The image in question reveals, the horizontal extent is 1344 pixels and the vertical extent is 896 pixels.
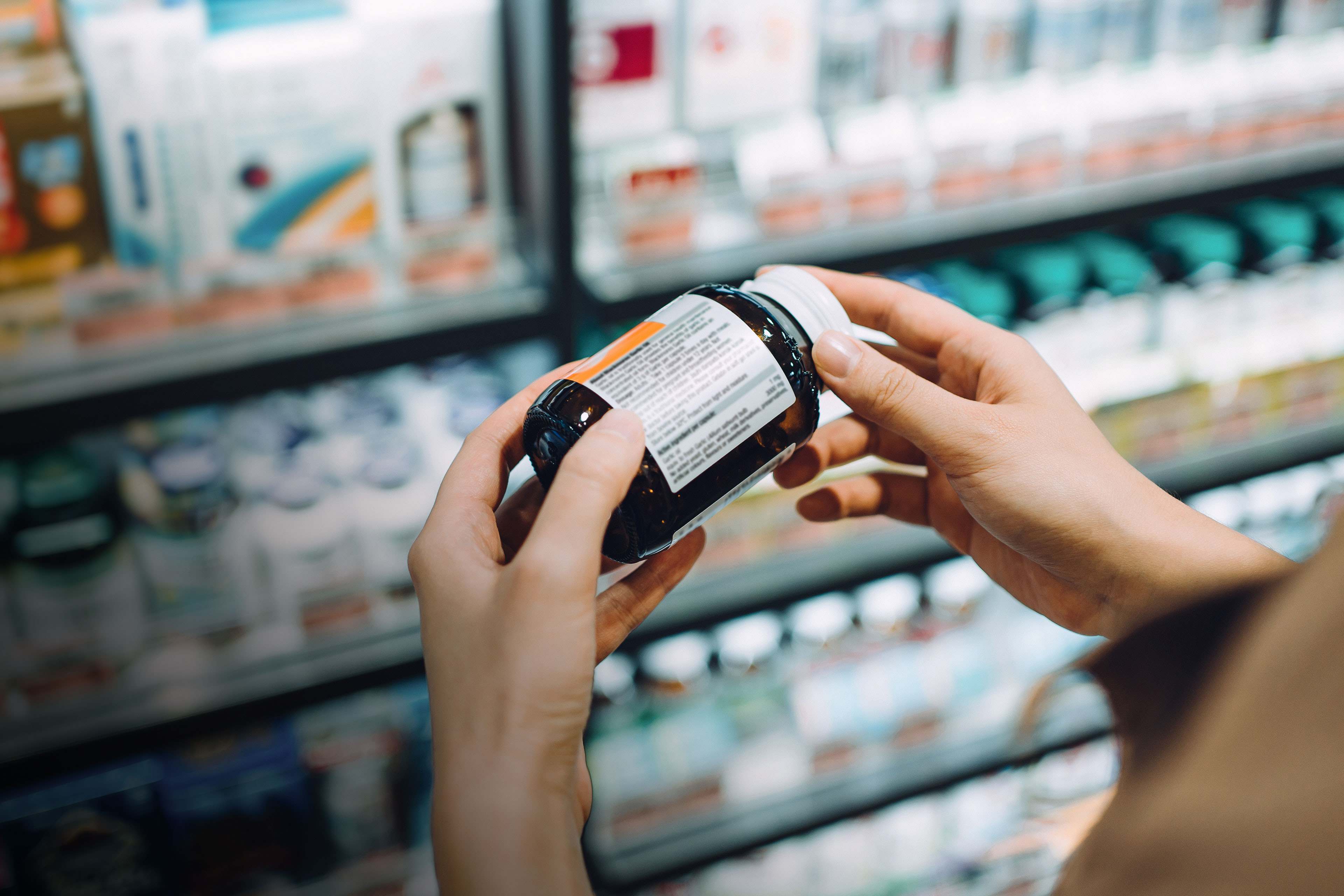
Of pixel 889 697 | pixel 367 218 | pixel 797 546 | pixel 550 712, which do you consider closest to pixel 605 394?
pixel 550 712

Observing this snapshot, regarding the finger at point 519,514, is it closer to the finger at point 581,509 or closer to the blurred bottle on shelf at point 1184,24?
the finger at point 581,509

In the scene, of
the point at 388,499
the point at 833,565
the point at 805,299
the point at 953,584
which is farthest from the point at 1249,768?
the point at 953,584

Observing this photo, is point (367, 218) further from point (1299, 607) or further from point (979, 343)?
point (1299, 607)

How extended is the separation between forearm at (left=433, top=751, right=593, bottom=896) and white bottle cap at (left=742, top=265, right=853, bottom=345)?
1.21 feet

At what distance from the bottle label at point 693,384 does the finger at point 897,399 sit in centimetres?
5

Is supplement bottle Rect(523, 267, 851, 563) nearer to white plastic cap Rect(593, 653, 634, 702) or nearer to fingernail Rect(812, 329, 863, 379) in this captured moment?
fingernail Rect(812, 329, 863, 379)

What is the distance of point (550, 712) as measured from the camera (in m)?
0.59

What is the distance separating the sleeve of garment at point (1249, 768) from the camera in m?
0.32

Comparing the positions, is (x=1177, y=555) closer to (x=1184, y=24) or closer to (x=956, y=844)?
(x=1184, y=24)

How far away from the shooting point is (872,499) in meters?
1.01

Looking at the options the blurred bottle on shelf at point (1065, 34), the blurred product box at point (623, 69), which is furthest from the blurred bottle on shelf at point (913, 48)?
the blurred product box at point (623, 69)

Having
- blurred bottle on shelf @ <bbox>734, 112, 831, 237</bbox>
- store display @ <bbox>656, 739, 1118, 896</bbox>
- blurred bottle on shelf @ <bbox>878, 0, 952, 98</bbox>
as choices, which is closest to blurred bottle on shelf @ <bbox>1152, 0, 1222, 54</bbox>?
blurred bottle on shelf @ <bbox>878, 0, 952, 98</bbox>

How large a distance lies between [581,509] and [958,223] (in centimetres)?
81

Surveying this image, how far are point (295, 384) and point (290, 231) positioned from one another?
167mm
